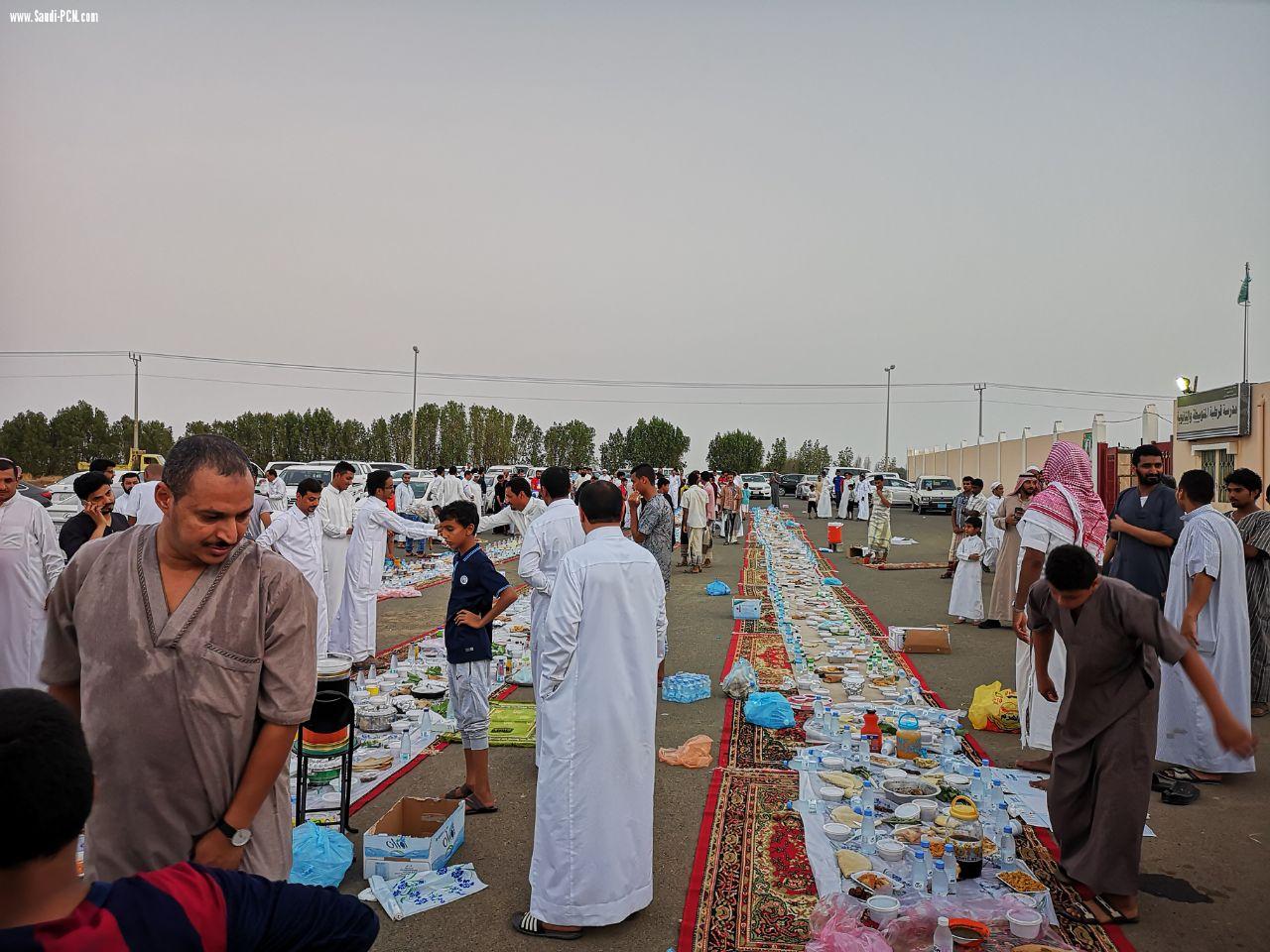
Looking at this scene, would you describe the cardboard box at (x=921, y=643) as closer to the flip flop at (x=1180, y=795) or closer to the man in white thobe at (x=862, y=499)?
the flip flop at (x=1180, y=795)

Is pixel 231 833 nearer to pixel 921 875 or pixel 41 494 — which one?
pixel 921 875

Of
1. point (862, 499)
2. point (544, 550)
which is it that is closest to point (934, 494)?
point (862, 499)

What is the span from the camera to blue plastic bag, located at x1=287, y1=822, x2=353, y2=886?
400cm

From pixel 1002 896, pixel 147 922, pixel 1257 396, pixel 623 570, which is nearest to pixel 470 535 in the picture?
pixel 623 570

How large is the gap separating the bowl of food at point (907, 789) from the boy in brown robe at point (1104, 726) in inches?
37.6

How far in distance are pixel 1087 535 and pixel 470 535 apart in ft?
15.3

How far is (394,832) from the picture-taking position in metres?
4.39

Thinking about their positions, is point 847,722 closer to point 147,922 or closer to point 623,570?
point 623,570

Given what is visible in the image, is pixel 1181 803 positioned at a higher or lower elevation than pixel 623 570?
lower

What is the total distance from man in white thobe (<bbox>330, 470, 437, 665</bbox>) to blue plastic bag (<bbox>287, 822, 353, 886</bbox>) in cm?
481

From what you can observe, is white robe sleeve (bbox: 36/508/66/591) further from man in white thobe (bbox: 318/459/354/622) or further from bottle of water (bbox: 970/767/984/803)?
bottle of water (bbox: 970/767/984/803)

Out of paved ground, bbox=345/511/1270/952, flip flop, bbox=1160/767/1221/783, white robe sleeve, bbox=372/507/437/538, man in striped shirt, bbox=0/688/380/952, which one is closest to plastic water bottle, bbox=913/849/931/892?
paved ground, bbox=345/511/1270/952

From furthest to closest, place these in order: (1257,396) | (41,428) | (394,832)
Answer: (41,428)
(1257,396)
(394,832)

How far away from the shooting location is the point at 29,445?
53.2 meters
